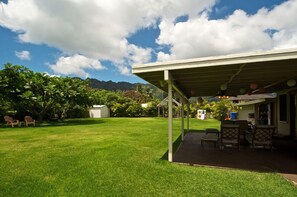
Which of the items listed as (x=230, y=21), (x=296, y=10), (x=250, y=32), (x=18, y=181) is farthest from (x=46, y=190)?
(x=250, y=32)

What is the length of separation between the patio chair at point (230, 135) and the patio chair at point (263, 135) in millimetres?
591

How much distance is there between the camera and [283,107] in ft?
36.4

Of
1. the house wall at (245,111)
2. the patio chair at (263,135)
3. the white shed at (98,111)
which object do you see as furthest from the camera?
the white shed at (98,111)

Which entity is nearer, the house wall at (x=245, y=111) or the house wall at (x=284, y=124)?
the house wall at (x=284, y=124)

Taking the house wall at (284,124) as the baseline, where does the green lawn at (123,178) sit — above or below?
below

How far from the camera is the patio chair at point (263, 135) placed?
6.87 m

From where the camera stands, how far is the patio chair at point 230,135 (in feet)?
23.5

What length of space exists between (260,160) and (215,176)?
233 cm

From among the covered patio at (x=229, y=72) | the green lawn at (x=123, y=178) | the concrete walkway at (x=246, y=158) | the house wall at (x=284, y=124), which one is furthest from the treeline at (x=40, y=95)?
the green lawn at (x=123, y=178)

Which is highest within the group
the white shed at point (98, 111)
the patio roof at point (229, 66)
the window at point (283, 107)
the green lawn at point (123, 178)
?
the patio roof at point (229, 66)

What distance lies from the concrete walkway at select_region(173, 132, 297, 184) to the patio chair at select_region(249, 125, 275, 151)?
32 cm

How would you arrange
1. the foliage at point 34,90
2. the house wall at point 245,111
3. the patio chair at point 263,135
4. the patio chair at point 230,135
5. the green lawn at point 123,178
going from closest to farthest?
the green lawn at point 123,178 → the patio chair at point 263,135 → the patio chair at point 230,135 → the foliage at point 34,90 → the house wall at point 245,111

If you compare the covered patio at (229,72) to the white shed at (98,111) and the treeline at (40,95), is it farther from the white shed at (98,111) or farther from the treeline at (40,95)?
the white shed at (98,111)

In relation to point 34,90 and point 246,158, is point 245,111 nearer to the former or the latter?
point 246,158
